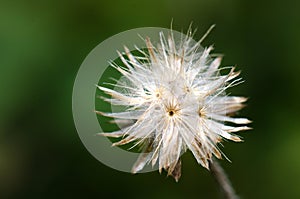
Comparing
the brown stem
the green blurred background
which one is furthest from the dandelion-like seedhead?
the green blurred background

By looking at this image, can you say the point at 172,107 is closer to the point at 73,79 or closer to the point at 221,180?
the point at 221,180

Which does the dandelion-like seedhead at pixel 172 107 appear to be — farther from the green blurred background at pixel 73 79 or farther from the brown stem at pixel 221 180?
the green blurred background at pixel 73 79

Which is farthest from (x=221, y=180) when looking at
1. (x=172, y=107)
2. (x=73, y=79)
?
(x=73, y=79)

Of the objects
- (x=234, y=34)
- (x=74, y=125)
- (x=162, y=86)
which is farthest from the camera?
(x=234, y=34)

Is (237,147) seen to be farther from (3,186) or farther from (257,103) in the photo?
(3,186)

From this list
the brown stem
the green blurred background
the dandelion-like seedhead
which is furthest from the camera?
the green blurred background

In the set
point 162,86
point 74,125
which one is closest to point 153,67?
point 162,86

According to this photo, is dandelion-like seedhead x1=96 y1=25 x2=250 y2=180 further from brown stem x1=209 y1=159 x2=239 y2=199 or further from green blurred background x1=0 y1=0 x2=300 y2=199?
green blurred background x1=0 y1=0 x2=300 y2=199
